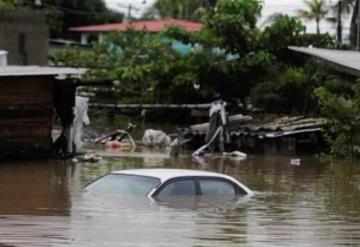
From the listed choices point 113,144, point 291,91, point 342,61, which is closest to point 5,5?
point 291,91

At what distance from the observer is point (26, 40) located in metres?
58.5

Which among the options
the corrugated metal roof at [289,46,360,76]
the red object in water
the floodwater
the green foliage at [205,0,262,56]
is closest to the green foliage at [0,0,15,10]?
the green foliage at [205,0,262,56]

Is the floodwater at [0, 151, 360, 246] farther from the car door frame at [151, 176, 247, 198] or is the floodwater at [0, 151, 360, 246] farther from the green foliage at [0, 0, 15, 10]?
the green foliage at [0, 0, 15, 10]

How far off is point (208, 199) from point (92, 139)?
2117 cm

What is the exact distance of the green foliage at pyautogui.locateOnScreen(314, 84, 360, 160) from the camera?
104 feet

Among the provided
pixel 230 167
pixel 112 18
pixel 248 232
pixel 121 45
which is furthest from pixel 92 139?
pixel 112 18

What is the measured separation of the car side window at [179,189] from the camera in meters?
16.6

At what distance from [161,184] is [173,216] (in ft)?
2.81

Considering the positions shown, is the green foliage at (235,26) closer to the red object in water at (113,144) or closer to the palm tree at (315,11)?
the red object in water at (113,144)

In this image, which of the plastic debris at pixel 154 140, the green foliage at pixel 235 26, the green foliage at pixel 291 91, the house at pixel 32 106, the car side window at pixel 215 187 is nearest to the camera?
the car side window at pixel 215 187

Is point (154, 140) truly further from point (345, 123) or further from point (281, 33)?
point (281, 33)

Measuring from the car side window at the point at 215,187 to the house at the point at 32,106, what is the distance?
34.8 feet

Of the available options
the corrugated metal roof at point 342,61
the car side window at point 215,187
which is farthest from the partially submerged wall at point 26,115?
the car side window at point 215,187

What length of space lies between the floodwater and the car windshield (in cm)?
23
